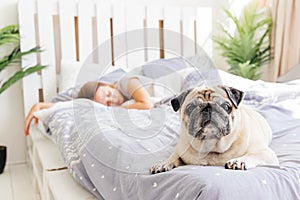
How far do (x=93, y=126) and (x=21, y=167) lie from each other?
4.91 ft

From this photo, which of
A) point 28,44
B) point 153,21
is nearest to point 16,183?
point 28,44

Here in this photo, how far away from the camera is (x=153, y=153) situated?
4.20ft

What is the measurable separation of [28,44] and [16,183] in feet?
3.10

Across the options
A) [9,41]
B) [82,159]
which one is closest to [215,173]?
[82,159]

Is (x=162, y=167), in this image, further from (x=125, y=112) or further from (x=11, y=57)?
(x=11, y=57)

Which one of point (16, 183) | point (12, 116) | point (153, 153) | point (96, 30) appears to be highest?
point (96, 30)

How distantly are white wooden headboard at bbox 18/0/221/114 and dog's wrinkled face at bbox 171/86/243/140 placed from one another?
169 centimetres

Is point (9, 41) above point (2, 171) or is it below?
above

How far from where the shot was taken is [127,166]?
4.07 ft

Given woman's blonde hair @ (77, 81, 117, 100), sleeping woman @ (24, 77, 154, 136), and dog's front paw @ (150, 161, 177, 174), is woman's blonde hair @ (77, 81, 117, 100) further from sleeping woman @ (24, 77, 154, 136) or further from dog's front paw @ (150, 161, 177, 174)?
dog's front paw @ (150, 161, 177, 174)

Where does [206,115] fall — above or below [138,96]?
above

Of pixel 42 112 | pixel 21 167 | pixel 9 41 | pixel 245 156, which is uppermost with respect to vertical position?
pixel 9 41

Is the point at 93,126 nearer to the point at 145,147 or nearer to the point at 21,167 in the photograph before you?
the point at 145,147

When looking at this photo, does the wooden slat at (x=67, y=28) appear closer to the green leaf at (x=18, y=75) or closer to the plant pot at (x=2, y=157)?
the green leaf at (x=18, y=75)
